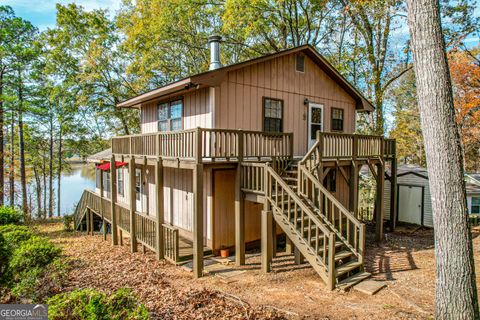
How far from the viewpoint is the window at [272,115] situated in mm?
10695

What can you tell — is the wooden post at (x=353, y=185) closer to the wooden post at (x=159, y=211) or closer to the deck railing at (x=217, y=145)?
the deck railing at (x=217, y=145)

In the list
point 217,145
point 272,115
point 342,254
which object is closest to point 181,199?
point 217,145

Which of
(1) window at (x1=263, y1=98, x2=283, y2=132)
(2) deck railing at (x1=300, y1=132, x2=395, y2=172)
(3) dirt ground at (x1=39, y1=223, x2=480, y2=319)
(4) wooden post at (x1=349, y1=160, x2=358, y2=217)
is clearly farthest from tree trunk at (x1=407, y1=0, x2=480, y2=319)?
(1) window at (x1=263, y1=98, x2=283, y2=132)

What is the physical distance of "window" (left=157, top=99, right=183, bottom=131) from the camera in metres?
10.9

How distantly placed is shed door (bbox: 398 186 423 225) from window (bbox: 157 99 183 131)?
38.6 feet

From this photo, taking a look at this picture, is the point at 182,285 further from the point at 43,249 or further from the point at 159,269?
the point at 43,249

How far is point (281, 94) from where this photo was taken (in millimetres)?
11078

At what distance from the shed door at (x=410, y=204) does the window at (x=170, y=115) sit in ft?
38.6

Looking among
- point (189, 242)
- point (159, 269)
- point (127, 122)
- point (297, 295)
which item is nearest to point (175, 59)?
point (127, 122)

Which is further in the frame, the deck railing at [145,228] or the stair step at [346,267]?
the deck railing at [145,228]

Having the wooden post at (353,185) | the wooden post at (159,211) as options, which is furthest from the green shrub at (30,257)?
the wooden post at (353,185)

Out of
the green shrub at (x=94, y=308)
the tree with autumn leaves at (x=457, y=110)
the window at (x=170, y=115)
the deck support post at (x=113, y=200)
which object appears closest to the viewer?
the green shrub at (x=94, y=308)

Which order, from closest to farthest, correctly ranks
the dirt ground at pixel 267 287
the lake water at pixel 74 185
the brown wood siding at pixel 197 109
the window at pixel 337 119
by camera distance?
1. the dirt ground at pixel 267 287
2. the brown wood siding at pixel 197 109
3. the window at pixel 337 119
4. the lake water at pixel 74 185

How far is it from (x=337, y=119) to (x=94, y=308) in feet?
39.6
